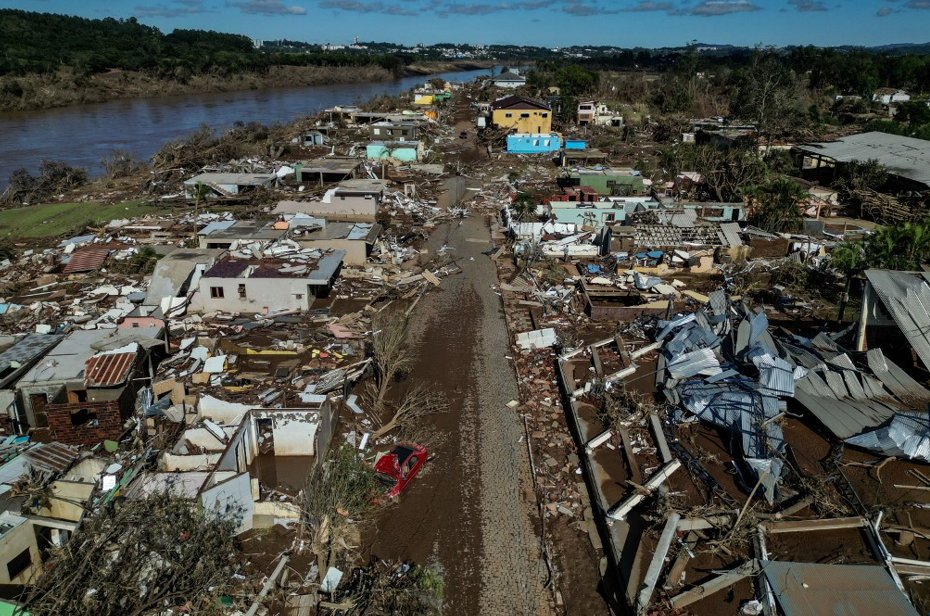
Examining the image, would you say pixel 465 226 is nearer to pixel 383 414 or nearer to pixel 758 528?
pixel 383 414

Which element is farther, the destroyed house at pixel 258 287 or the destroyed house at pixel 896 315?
the destroyed house at pixel 258 287

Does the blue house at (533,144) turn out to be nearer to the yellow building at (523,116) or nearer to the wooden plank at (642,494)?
the yellow building at (523,116)

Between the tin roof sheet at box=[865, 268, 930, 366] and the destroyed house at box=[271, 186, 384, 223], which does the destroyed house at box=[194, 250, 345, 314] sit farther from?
the tin roof sheet at box=[865, 268, 930, 366]

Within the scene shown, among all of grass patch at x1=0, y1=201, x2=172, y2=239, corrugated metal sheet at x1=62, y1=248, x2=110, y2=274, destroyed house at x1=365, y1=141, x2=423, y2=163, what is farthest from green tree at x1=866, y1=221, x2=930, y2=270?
grass patch at x1=0, y1=201, x2=172, y2=239

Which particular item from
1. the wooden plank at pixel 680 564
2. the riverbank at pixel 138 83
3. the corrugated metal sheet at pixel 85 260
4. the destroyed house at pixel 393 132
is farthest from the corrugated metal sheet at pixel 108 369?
the riverbank at pixel 138 83

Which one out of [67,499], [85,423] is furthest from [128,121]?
[67,499]

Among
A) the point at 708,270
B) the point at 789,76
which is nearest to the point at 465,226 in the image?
the point at 708,270

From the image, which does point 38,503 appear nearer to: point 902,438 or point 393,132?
point 902,438
